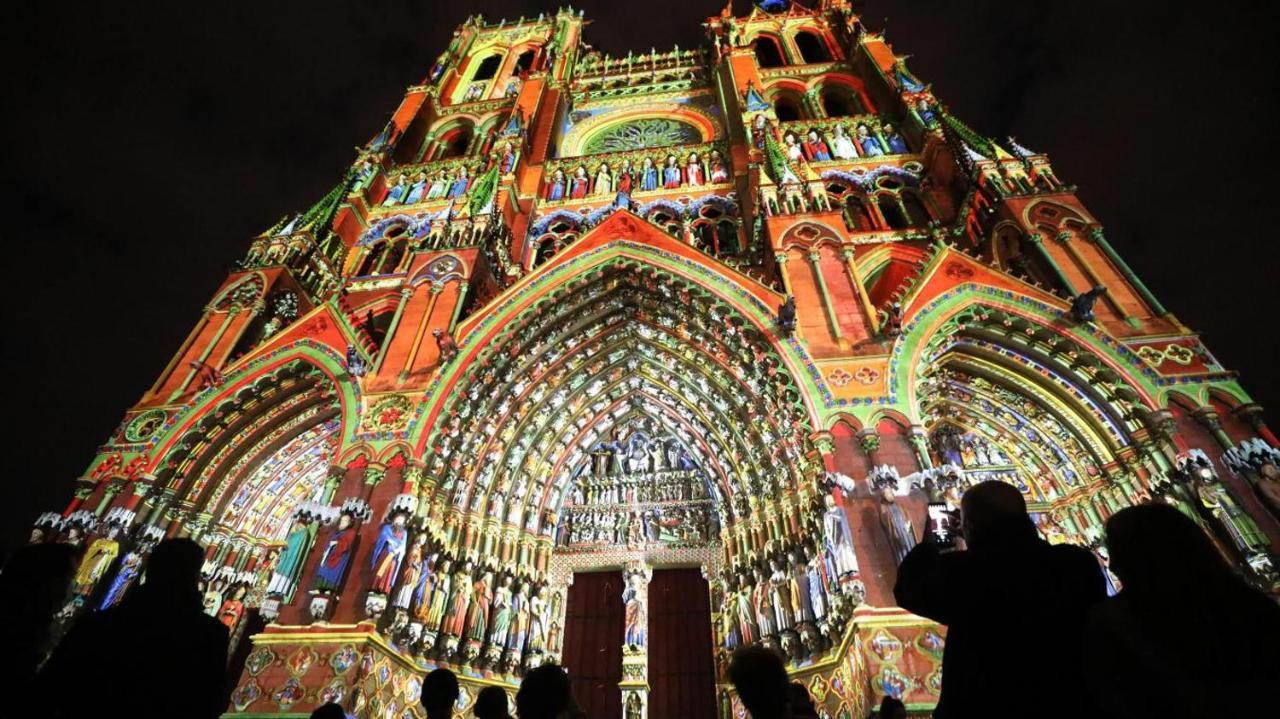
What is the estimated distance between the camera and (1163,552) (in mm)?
1482

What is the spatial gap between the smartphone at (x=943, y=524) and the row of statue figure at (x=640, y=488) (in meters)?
5.59

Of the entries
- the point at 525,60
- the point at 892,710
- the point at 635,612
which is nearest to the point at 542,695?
the point at 892,710

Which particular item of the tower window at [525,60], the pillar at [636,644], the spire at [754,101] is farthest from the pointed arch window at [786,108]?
the pillar at [636,644]

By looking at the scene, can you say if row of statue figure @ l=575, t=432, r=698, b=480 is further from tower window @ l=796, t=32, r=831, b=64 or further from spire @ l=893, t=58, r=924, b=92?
tower window @ l=796, t=32, r=831, b=64

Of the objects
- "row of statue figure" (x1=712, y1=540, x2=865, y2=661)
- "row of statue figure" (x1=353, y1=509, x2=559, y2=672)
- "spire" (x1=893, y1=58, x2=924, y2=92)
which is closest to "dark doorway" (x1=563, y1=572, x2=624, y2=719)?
"row of statue figure" (x1=353, y1=509, x2=559, y2=672)

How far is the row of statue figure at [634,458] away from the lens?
1225 centimetres

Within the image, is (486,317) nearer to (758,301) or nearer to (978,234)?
(758,301)

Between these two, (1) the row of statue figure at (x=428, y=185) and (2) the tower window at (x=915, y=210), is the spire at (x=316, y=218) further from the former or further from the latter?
(2) the tower window at (x=915, y=210)

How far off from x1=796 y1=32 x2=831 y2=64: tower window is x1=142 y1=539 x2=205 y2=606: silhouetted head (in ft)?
78.9

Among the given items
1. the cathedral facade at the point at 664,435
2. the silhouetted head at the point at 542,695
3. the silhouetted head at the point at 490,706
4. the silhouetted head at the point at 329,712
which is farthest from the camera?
the cathedral facade at the point at 664,435

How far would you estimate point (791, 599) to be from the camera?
28.9 ft

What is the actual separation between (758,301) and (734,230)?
17.3ft

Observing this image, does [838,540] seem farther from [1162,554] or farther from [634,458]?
[1162,554]

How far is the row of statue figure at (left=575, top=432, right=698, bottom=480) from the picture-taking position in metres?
12.2
